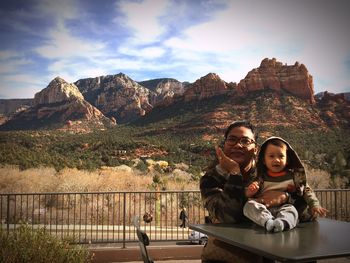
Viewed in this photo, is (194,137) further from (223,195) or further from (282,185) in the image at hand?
(223,195)

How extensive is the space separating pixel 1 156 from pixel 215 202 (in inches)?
1404

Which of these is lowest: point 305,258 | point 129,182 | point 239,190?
point 129,182

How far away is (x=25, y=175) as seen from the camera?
21.7 meters

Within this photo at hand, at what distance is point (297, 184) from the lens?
9.50 feet

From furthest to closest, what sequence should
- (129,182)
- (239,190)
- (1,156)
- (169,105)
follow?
(169,105), (1,156), (129,182), (239,190)

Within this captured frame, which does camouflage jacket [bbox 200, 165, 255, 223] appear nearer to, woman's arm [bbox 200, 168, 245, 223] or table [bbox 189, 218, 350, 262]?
woman's arm [bbox 200, 168, 245, 223]

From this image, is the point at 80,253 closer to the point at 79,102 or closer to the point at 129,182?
the point at 129,182

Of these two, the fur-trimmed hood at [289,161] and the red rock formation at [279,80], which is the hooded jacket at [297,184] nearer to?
the fur-trimmed hood at [289,161]

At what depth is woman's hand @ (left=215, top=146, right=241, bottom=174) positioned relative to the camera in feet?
9.00

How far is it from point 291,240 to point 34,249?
11.4 ft

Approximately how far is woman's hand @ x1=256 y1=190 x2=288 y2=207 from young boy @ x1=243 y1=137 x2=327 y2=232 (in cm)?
2

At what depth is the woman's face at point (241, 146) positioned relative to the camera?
306 centimetres

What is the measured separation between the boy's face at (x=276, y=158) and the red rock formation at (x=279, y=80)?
62.9 meters

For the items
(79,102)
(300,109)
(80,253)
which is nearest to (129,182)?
(80,253)
